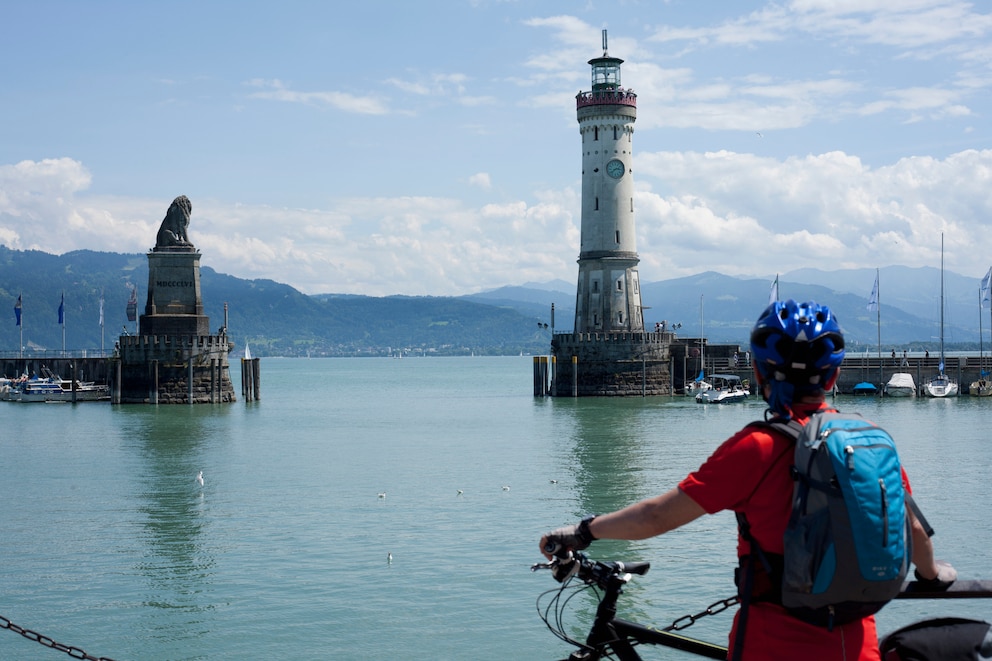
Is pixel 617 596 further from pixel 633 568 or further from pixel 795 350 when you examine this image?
pixel 795 350

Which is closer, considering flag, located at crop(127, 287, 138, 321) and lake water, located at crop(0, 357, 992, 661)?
lake water, located at crop(0, 357, 992, 661)

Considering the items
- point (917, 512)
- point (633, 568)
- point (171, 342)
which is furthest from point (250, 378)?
point (917, 512)

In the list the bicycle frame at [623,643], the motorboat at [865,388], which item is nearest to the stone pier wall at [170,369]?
the motorboat at [865,388]

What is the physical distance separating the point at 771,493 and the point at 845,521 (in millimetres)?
313

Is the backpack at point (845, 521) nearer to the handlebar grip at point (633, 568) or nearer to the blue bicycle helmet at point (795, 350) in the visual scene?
the blue bicycle helmet at point (795, 350)

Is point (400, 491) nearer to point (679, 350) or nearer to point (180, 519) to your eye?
point (180, 519)

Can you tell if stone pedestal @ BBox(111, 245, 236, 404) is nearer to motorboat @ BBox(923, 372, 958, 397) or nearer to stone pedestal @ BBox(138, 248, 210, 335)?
stone pedestal @ BBox(138, 248, 210, 335)

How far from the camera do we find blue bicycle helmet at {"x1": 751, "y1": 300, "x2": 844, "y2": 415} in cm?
446

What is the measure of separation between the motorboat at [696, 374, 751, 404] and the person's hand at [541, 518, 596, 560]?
239 feet

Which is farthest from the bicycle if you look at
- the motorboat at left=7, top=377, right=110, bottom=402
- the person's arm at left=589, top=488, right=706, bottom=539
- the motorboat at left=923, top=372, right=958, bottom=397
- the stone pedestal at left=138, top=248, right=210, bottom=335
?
the motorboat at left=7, top=377, right=110, bottom=402

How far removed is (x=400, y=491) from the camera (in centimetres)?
3291

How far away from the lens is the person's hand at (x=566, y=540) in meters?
4.62

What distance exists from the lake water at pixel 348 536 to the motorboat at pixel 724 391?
2013 cm

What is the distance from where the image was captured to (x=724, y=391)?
254 ft
